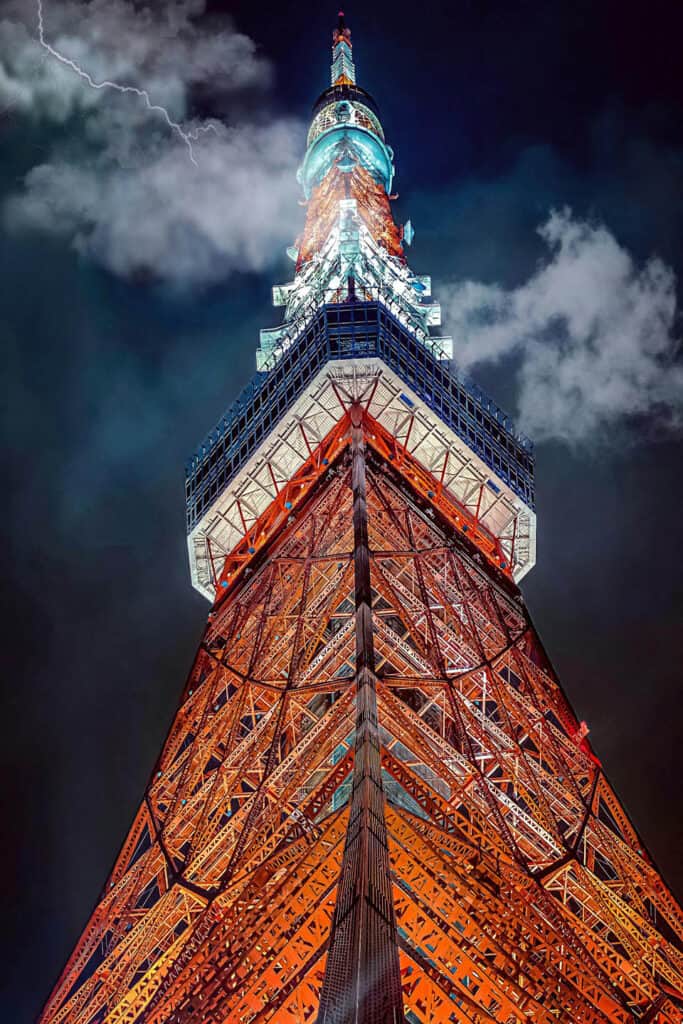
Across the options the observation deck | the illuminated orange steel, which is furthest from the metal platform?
the illuminated orange steel

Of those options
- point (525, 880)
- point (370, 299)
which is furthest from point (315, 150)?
point (525, 880)

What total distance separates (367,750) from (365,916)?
3.39m

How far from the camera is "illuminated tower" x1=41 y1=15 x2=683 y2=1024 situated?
650 inches

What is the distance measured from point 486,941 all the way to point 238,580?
1828cm

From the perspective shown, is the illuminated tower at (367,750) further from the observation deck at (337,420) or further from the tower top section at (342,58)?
the tower top section at (342,58)

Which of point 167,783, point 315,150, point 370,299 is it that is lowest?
point 167,783

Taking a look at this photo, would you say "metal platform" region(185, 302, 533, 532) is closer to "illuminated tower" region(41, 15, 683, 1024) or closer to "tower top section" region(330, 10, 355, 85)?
"illuminated tower" region(41, 15, 683, 1024)

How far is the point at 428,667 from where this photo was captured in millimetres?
25125

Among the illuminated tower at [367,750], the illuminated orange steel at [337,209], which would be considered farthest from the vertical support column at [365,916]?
the illuminated orange steel at [337,209]

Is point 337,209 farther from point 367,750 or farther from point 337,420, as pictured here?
point 367,750

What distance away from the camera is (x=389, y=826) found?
1817 centimetres

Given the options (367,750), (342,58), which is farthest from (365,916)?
(342,58)

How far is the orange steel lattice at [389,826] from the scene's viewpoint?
16703 millimetres

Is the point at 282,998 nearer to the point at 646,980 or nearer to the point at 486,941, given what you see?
the point at 486,941
